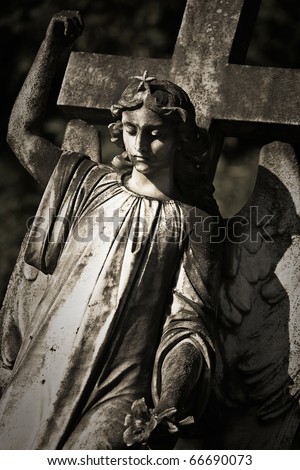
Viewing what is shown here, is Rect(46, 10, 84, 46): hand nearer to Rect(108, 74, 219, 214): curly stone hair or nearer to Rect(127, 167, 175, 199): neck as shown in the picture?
Rect(108, 74, 219, 214): curly stone hair

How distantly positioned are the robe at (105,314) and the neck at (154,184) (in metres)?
0.04

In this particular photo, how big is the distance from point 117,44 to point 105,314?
3249 mm

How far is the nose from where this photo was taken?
796cm

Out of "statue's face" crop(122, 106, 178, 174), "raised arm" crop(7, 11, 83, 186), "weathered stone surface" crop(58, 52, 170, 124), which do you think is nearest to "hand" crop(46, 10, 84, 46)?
"raised arm" crop(7, 11, 83, 186)

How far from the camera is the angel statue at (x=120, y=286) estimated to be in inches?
305

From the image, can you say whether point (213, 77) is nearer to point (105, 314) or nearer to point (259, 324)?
point (259, 324)

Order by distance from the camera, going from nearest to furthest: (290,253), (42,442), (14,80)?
(42,442), (290,253), (14,80)

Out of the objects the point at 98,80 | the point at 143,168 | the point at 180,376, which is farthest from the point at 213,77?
the point at 180,376

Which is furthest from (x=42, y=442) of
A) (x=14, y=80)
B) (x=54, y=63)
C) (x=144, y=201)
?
(x=14, y=80)

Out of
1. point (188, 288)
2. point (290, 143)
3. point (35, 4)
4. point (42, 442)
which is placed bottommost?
point (42, 442)

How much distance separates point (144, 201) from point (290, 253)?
61 cm

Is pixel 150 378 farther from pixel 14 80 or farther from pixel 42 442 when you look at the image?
pixel 14 80

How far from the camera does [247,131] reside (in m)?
8.54

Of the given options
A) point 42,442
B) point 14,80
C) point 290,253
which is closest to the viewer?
point 42,442
